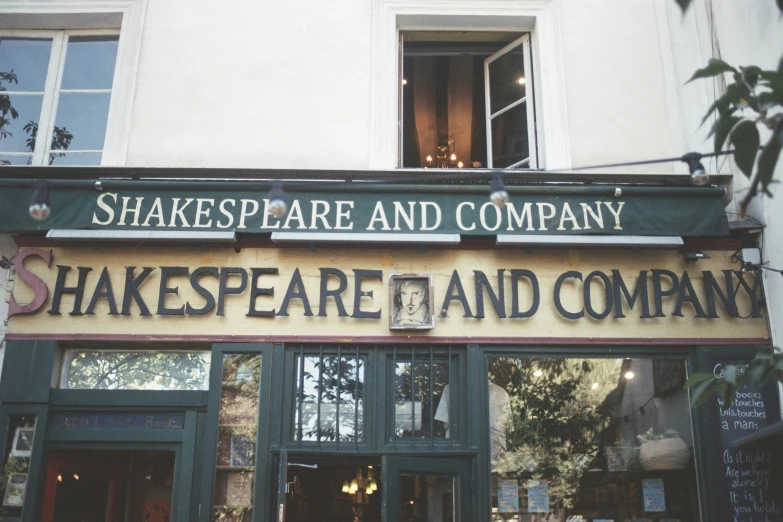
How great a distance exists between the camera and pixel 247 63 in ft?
23.7

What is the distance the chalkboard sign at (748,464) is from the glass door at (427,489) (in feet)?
6.64

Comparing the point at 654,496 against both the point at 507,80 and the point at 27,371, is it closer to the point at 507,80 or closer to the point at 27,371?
the point at 507,80

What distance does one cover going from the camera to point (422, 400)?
6332 mm

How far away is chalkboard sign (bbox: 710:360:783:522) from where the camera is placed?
6.01m

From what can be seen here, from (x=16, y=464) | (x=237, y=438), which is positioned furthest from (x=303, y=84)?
(x=16, y=464)

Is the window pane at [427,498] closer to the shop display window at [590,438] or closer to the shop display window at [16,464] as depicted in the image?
the shop display window at [590,438]

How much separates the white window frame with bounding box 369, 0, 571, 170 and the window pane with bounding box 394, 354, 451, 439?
1866 mm

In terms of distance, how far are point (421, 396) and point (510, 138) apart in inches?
110

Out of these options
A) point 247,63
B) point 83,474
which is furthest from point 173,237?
point 83,474

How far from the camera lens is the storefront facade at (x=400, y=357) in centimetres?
620

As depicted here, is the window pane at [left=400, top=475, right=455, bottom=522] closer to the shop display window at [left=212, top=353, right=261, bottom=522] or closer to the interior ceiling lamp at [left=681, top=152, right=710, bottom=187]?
the shop display window at [left=212, top=353, right=261, bottom=522]


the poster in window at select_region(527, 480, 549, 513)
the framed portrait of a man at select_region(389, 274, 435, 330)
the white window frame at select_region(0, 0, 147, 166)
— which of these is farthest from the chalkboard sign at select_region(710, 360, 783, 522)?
the white window frame at select_region(0, 0, 147, 166)

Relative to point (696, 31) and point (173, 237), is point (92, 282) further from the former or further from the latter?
point (696, 31)

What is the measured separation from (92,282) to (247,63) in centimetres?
250
